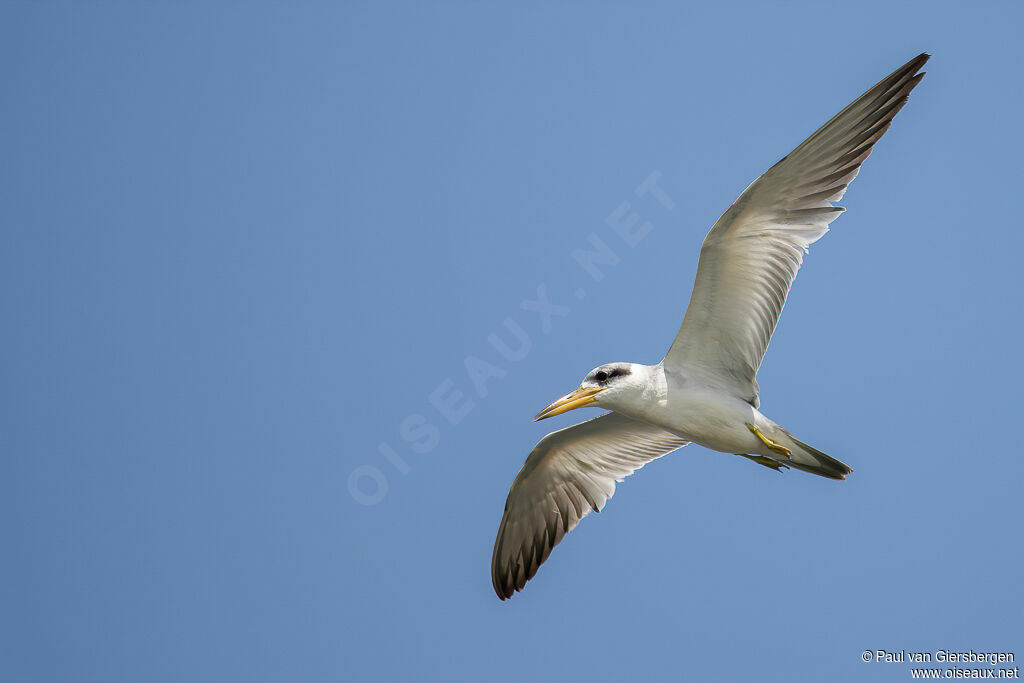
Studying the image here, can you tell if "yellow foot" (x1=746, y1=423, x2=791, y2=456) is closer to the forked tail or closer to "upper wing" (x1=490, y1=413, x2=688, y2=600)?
the forked tail

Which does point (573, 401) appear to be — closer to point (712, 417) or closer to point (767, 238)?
point (712, 417)

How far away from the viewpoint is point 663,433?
10.9 m

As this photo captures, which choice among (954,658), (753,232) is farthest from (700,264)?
(954,658)

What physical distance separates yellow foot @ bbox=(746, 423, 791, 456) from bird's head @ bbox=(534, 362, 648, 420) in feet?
3.69

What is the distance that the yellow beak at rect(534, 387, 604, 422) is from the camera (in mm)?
9062

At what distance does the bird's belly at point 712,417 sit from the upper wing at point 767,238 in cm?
34

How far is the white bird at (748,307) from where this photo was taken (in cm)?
857

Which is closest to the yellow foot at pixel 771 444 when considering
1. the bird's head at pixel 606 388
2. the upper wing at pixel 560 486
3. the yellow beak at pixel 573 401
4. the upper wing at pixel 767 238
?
the upper wing at pixel 767 238

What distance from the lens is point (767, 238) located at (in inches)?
350

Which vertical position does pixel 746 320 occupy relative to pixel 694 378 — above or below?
above

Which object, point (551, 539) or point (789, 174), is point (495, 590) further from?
point (789, 174)

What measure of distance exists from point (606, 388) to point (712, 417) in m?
1.05

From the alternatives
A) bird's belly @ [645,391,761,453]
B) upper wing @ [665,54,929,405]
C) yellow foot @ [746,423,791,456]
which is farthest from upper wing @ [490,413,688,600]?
yellow foot @ [746,423,791,456]

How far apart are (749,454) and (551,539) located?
111 inches
